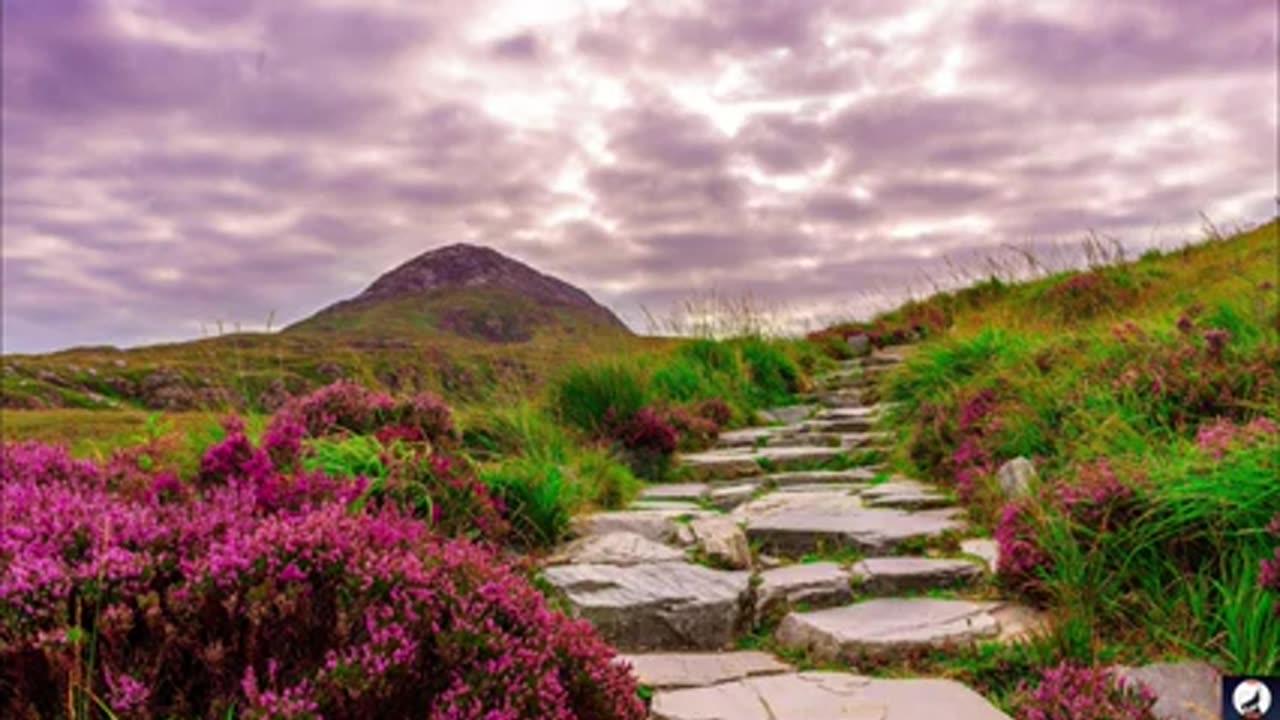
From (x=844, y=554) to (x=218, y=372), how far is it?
5.12 meters

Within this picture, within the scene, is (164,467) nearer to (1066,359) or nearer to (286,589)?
(286,589)

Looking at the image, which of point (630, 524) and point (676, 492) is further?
point (676, 492)

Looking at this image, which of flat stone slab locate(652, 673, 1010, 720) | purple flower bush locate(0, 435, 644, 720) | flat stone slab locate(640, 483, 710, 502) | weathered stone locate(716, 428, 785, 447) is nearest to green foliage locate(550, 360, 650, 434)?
weathered stone locate(716, 428, 785, 447)

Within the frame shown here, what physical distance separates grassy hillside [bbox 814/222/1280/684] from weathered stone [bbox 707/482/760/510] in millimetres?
1430

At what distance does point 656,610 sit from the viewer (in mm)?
4477

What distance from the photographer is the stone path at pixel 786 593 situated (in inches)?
140

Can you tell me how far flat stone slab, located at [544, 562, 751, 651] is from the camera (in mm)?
4461

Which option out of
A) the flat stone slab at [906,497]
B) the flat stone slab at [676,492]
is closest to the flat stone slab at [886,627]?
the flat stone slab at [906,497]

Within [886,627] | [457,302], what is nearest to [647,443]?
[886,627]

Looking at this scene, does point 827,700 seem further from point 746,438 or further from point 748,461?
point 746,438

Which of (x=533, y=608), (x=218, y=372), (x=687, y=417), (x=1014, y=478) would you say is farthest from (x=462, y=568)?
(x=687, y=417)

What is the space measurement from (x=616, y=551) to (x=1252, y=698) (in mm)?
3424

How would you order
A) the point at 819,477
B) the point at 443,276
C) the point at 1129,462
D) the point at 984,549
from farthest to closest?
the point at 443,276 → the point at 819,477 → the point at 984,549 → the point at 1129,462

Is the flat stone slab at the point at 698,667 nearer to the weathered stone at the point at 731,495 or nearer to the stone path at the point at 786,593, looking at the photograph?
the stone path at the point at 786,593
